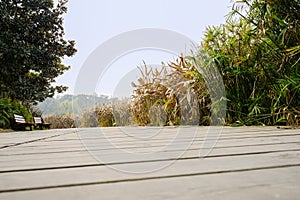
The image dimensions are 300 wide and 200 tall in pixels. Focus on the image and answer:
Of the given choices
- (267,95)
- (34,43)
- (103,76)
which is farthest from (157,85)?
(34,43)

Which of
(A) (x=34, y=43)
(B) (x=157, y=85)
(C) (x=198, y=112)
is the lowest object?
(C) (x=198, y=112)

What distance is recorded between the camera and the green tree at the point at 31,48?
817 centimetres

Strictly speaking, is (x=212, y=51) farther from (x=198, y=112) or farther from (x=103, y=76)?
(x=103, y=76)

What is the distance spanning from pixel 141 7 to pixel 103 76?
1215 mm

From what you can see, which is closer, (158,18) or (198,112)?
(198,112)

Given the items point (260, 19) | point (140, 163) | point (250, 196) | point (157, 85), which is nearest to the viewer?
point (250, 196)

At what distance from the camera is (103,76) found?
13.5ft

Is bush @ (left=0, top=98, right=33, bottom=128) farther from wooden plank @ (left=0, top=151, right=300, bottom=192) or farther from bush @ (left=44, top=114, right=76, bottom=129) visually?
wooden plank @ (left=0, top=151, right=300, bottom=192)

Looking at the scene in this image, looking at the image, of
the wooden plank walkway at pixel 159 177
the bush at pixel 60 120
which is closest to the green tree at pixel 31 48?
the bush at pixel 60 120

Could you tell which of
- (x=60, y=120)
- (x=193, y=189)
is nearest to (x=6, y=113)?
(x=60, y=120)

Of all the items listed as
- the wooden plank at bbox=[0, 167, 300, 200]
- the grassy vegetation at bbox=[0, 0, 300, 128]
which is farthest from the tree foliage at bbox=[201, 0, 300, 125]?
the wooden plank at bbox=[0, 167, 300, 200]

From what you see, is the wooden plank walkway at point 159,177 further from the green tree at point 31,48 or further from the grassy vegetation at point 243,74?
the green tree at point 31,48

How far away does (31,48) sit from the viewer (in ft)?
27.8

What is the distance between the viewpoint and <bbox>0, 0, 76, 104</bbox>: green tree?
8.17 meters
